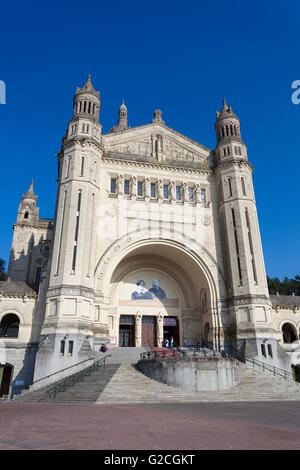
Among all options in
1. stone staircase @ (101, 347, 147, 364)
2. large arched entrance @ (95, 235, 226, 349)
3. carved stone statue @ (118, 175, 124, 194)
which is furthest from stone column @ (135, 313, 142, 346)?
carved stone statue @ (118, 175, 124, 194)

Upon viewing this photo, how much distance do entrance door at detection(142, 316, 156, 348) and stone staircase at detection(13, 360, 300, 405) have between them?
10485mm

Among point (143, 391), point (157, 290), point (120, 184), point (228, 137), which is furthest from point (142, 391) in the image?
point (228, 137)

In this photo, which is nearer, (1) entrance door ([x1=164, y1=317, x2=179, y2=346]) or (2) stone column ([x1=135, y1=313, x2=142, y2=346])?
(2) stone column ([x1=135, y1=313, x2=142, y2=346])

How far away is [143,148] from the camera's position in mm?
34750

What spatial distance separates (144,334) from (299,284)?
42522mm

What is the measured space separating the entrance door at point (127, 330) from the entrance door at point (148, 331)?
110 centimetres

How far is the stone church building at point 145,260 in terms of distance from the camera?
2523 cm

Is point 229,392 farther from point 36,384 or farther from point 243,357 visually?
point 36,384

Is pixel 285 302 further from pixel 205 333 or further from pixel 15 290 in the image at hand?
pixel 15 290

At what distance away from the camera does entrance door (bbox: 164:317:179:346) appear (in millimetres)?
32812

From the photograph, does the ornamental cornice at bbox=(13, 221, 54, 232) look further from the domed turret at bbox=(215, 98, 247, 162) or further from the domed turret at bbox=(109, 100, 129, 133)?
the domed turret at bbox=(109, 100, 129, 133)

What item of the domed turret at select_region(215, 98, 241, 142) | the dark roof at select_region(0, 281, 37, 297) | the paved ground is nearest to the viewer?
the paved ground

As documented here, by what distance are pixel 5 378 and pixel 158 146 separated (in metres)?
26.3
